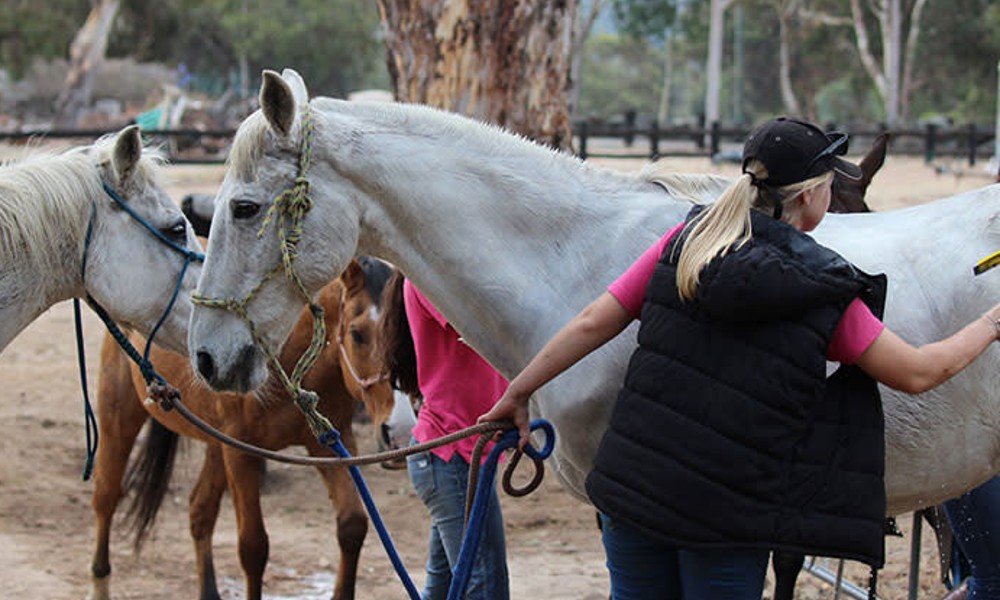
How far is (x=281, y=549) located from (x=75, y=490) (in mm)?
1782

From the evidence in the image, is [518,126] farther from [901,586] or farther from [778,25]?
[778,25]

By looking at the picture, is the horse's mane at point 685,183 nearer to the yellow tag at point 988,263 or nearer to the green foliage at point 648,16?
the yellow tag at point 988,263

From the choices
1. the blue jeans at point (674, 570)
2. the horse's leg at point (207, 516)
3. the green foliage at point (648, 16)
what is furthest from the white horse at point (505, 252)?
the green foliage at point (648, 16)

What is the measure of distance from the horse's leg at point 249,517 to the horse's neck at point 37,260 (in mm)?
1759

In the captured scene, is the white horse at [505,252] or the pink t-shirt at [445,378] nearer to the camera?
the white horse at [505,252]

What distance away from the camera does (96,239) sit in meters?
3.71

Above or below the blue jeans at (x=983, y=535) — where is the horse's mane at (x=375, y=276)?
above

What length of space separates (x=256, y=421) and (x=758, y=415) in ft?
10.9

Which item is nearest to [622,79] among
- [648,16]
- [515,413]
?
[648,16]

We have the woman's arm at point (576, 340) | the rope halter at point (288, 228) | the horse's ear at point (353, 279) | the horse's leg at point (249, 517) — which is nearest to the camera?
the woman's arm at point (576, 340)

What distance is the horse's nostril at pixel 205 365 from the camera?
3.03m

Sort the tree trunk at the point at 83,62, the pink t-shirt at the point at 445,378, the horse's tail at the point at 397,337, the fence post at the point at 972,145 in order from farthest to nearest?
the tree trunk at the point at 83,62
the fence post at the point at 972,145
the horse's tail at the point at 397,337
the pink t-shirt at the point at 445,378

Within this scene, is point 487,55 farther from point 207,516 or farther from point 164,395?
point 164,395

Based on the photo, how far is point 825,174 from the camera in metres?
2.58
